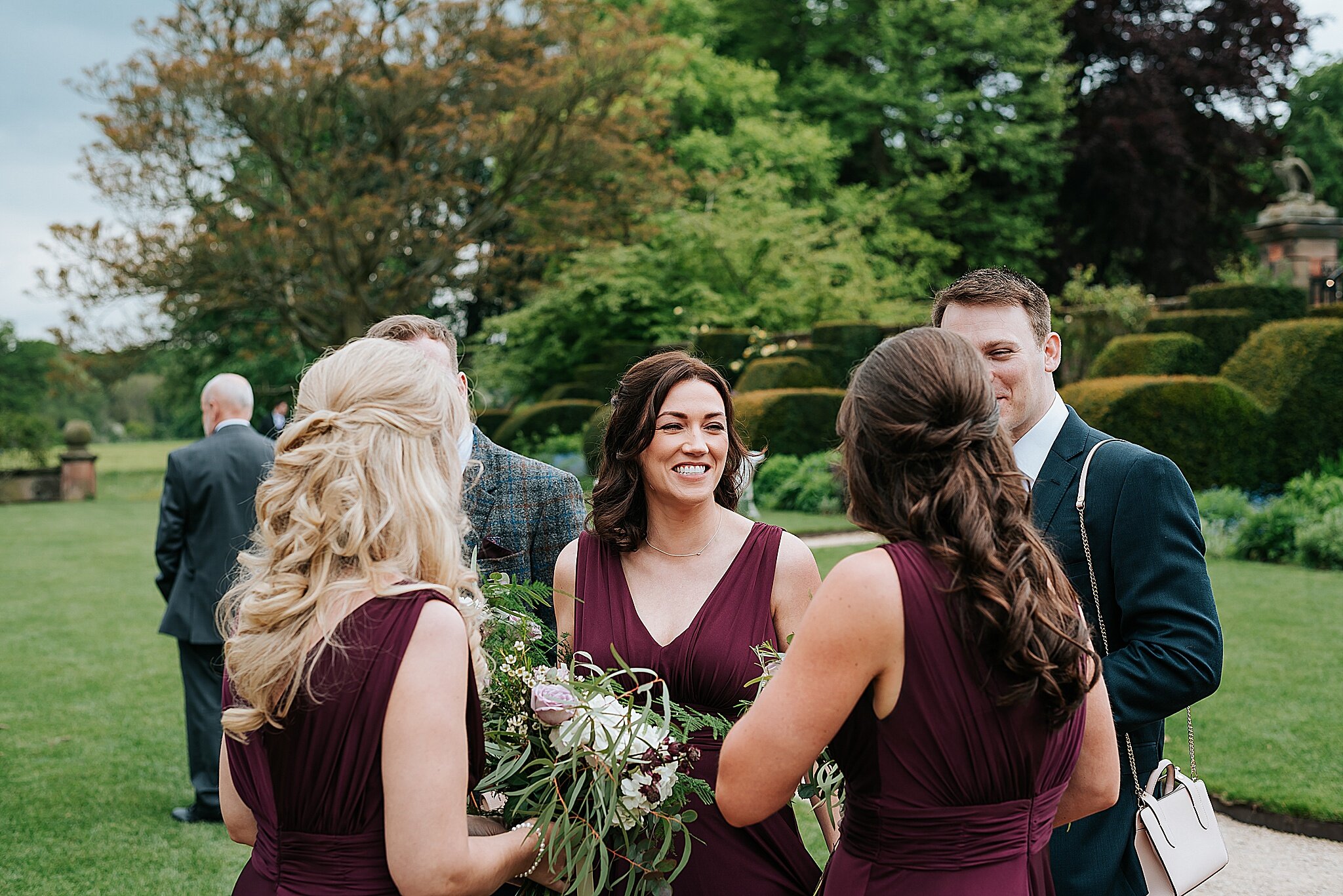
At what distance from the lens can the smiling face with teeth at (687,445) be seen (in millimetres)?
3191

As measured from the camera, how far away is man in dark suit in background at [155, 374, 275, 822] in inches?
230

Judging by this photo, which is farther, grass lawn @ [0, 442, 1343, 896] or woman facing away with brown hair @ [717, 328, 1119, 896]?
grass lawn @ [0, 442, 1343, 896]

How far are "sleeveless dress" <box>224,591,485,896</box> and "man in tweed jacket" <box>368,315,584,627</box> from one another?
68.8 inches

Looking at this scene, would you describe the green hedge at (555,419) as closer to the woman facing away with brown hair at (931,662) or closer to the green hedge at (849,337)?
the green hedge at (849,337)

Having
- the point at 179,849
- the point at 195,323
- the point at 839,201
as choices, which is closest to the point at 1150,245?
the point at 839,201

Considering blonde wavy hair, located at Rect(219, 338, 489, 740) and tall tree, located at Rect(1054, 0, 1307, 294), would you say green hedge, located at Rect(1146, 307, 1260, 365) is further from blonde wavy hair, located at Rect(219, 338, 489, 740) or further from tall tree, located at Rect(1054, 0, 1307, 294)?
blonde wavy hair, located at Rect(219, 338, 489, 740)

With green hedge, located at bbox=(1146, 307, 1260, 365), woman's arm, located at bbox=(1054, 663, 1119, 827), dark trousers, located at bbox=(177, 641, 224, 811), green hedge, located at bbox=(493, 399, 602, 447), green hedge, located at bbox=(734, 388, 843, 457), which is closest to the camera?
woman's arm, located at bbox=(1054, 663, 1119, 827)

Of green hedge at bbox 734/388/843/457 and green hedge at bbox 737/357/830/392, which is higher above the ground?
green hedge at bbox 737/357/830/392

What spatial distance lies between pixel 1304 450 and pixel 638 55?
1466cm

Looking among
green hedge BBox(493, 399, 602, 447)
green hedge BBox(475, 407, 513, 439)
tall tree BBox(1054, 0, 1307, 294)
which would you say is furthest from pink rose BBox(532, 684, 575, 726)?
tall tree BBox(1054, 0, 1307, 294)

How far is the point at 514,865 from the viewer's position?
211 centimetres

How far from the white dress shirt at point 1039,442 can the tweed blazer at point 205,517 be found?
4528mm

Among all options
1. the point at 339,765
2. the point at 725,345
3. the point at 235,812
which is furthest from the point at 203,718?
the point at 725,345

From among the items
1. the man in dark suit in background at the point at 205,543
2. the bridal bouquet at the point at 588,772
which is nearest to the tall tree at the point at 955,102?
the man in dark suit in background at the point at 205,543
